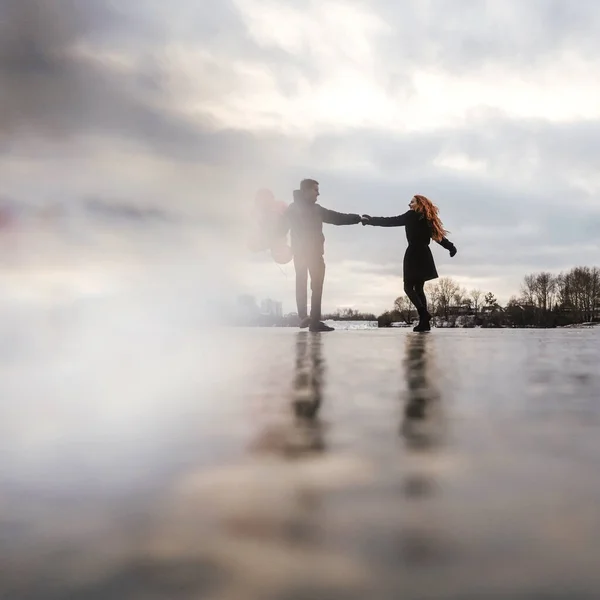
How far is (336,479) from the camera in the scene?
0.92m

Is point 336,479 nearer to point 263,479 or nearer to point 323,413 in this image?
point 263,479

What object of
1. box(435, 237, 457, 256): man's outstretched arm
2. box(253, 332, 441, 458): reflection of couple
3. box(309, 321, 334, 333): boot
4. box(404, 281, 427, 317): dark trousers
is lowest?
box(253, 332, 441, 458): reflection of couple

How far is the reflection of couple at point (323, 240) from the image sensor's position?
8.23 m

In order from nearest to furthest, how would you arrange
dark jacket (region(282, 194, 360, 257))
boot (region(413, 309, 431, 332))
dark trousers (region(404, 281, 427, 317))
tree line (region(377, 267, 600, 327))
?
1. dark jacket (region(282, 194, 360, 257))
2. boot (region(413, 309, 431, 332))
3. dark trousers (region(404, 281, 427, 317))
4. tree line (region(377, 267, 600, 327))

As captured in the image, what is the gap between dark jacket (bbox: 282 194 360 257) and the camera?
27.1 feet

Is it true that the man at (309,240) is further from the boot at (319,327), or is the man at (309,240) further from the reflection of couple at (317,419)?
the reflection of couple at (317,419)

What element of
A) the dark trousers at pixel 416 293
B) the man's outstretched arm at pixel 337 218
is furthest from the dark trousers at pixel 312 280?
the dark trousers at pixel 416 293

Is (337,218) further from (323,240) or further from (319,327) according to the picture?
(319,327)

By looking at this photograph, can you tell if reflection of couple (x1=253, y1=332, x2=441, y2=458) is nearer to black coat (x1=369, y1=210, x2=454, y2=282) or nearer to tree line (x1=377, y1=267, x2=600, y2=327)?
black coat (x1=369, y1=210, x2=454, y2=282)

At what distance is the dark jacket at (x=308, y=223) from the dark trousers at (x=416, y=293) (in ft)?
4.32

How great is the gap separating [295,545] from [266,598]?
0.38ft

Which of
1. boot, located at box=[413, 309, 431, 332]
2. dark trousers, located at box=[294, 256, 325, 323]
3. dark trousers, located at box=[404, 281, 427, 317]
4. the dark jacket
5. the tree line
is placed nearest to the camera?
dark trousers, located at box=[294, 256, 325, 323]

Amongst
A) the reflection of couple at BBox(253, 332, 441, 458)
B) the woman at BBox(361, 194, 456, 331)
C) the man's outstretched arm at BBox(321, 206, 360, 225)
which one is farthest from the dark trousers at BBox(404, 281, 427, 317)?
the reflection of couple at BBox(253, 332, 441, 458)

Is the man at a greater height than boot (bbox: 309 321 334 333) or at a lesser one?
greater
